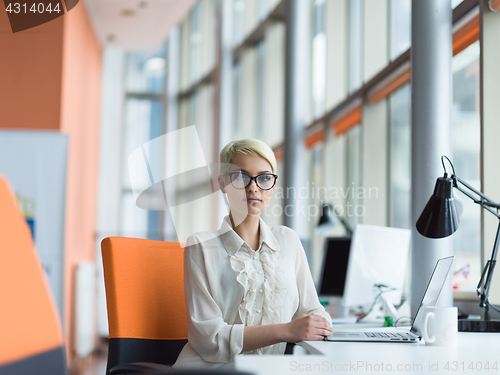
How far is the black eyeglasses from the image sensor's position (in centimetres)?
158

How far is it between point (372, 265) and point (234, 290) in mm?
960

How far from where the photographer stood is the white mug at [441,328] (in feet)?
4.39

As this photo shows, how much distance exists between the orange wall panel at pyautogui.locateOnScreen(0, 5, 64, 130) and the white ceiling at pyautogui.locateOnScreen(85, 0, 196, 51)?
1070 mm

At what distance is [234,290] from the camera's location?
1.50m

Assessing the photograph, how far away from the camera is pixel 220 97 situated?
22.9 ft

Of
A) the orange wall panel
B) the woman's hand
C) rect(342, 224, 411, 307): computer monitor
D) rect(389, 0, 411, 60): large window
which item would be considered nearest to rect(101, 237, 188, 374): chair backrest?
the woman's hand

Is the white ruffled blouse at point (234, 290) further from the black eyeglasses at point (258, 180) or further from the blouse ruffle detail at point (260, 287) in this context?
the black eyeglasses at point (258, 180)

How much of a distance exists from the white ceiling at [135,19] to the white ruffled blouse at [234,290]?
474 centimetres

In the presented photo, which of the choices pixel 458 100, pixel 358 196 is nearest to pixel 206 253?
pixel 458 100

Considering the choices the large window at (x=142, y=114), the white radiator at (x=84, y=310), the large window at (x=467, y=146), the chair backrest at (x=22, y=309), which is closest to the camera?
the chair backrest at (x=22, y=309)

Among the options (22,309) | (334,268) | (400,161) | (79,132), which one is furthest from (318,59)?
(22,309)

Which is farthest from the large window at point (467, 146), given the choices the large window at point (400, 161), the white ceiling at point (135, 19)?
the white ceiling at point (135, 19)

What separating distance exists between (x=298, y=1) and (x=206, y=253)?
161 inches

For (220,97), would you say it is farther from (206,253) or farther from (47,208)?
(206,253)
